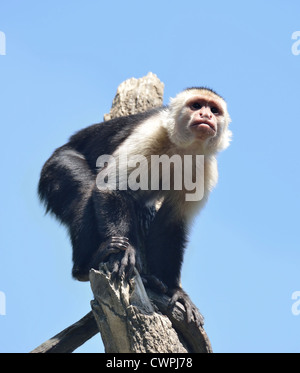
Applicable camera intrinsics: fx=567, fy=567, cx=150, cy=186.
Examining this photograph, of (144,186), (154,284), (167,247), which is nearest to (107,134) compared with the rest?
(144,186)

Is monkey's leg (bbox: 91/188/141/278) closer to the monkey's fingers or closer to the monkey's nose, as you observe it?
the monkey's fingers

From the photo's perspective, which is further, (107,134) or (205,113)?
(107,134)

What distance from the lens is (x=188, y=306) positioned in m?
8.38

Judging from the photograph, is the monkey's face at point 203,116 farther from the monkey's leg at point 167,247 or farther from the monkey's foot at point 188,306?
the monkey's foot at point 188,306

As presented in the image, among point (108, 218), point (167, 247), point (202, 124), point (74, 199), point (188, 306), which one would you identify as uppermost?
point (202, 124)

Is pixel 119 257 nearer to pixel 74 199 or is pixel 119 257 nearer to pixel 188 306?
pixel 188 306

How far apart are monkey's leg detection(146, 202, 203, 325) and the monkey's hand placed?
3.44 ft

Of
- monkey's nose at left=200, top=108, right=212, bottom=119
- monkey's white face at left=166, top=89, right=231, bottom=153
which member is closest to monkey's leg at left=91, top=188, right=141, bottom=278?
monkey's white face at left=166, top=89, right=231, bottom=153

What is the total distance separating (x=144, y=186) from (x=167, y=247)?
110 cm

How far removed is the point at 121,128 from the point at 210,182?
172 cm

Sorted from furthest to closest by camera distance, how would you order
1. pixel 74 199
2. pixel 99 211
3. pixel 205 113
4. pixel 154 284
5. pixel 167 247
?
pixel 167 247 < pixel 74 199 < pixel 205 113 < pixel 154 284 < pixel 99 211
